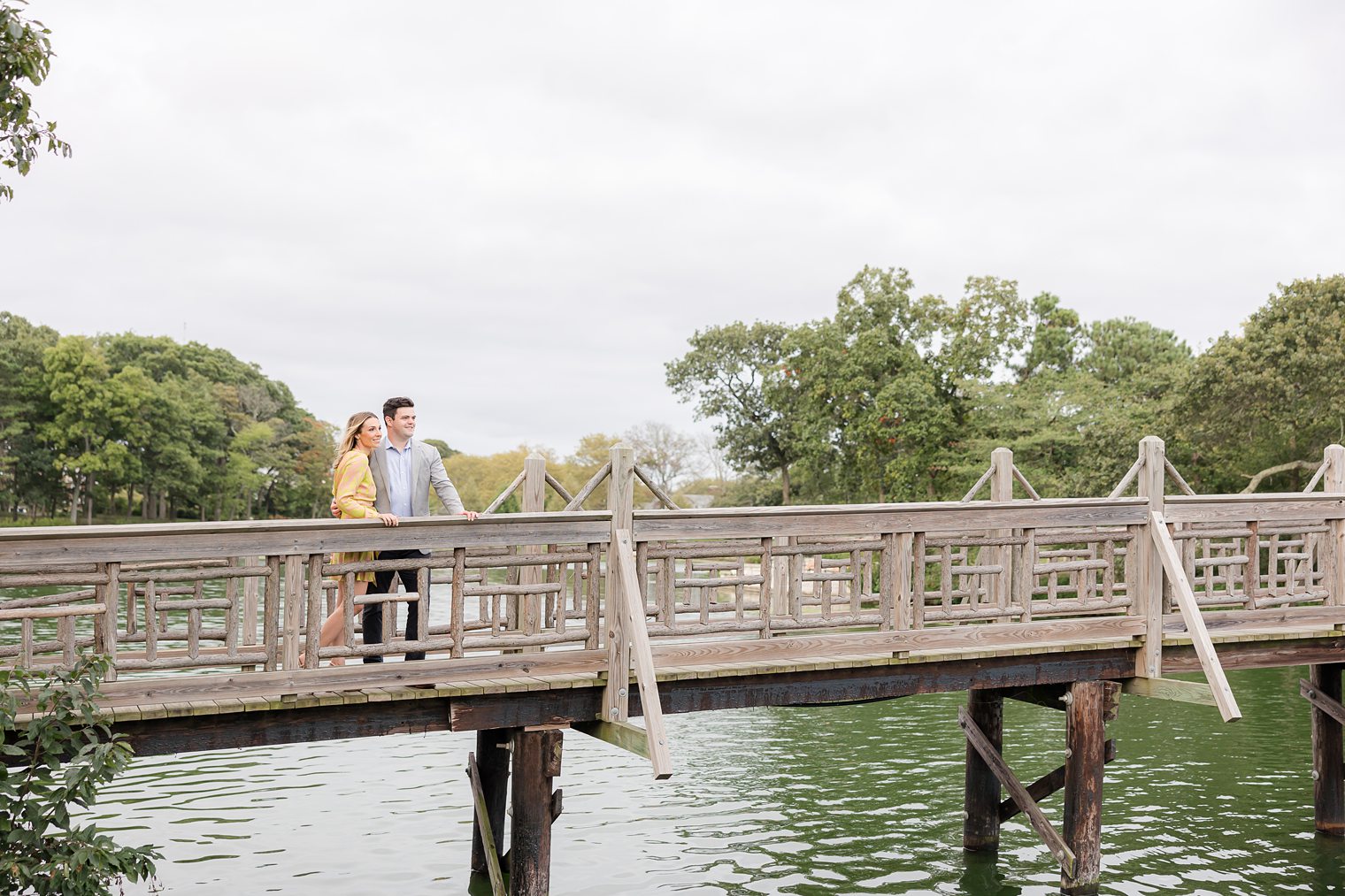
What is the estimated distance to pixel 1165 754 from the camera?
17.2 m

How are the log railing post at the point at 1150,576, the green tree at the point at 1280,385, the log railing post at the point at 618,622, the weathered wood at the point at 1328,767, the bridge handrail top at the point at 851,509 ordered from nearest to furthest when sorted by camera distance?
the log railing post at the point at 618,622
the bridge handrail top at the point at 851,509
the log railing post at the point at 1150,576
the weathered wood at the point at 1328,767
the green tree at the point at 1280,385

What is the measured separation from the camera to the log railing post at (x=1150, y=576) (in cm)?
998

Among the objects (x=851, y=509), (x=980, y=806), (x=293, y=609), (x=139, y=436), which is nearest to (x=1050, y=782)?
(x=980, y=806)

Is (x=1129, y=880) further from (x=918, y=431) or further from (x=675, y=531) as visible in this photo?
(x=918, y=431)

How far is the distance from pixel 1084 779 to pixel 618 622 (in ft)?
14.5

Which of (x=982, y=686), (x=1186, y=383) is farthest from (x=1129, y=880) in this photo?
(x=1186, y=383)

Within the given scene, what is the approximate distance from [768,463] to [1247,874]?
44216mm

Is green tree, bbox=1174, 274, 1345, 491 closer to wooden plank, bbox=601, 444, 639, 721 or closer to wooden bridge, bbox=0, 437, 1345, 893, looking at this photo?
wooden bridge, bbox=0, 437, 1345, 893

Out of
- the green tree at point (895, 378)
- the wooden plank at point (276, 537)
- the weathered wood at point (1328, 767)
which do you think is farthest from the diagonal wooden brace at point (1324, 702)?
the green tree at point (895, 378)

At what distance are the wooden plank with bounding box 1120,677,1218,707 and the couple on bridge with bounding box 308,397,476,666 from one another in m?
5.61

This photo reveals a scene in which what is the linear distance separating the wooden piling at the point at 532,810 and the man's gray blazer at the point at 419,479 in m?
1.60

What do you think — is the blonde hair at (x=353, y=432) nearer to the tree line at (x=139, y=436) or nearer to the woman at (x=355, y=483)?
the woman at (x=355, y=483)

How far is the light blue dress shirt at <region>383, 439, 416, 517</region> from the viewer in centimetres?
843

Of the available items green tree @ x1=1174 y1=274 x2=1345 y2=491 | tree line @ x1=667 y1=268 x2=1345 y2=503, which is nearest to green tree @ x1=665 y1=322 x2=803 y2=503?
tree line @ x1=667 y1=268 x2=1345 y2=503
